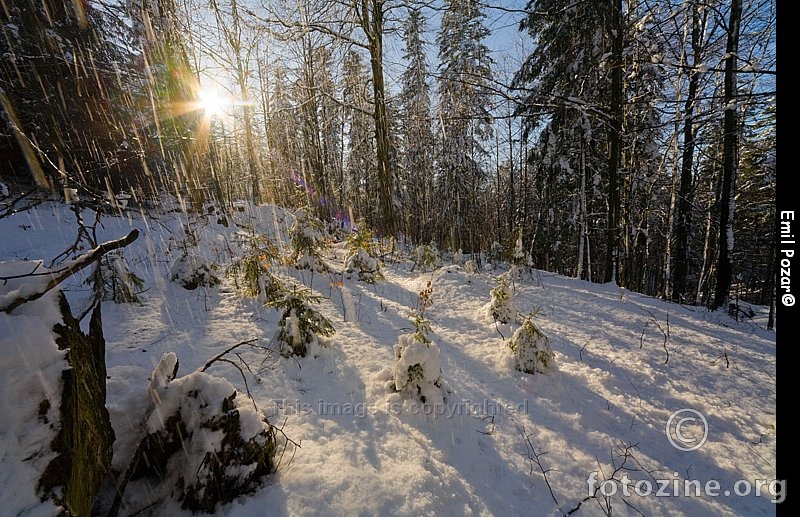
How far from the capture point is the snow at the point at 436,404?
1.85 metres

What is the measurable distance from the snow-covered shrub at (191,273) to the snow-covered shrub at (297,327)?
256 centimetres

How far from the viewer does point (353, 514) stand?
1.87m

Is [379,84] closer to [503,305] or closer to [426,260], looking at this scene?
[426,260]

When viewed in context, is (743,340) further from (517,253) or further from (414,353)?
(414,353)

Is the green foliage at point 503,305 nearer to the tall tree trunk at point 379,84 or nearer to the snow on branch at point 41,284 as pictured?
the snow on branch at point 41,284

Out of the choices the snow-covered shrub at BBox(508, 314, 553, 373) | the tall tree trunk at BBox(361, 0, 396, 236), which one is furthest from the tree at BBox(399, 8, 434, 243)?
the snow-covered shrub at BBox(508, 314, 553, 373)

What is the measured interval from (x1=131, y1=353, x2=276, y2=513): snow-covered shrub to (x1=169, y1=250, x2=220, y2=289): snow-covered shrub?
12.5ft

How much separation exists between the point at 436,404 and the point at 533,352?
5.12 ft

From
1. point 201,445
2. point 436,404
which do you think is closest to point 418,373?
point 436,404

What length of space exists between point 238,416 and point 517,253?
7830mm

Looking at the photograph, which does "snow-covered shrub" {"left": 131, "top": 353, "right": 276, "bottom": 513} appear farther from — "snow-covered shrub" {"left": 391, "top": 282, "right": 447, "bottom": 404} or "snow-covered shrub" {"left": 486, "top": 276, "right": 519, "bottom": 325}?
"snow-covered shrub" {"left": 486, "top": 276, "right": 519, "bottom": 325}

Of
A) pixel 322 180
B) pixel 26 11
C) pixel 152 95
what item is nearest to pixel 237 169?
Answer: pixel 322 180

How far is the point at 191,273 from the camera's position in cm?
545

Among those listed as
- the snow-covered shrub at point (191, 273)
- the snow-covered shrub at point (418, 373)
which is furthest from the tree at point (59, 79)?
Answer: the snow-covered shrub at point (418, 373)
